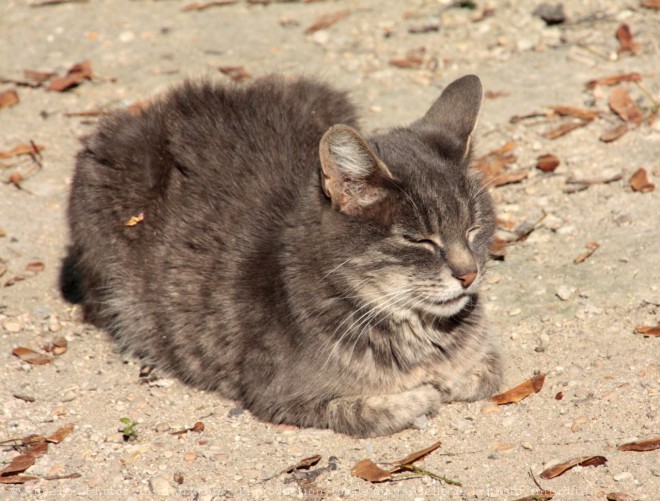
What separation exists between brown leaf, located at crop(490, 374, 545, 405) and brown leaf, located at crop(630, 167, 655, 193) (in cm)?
179

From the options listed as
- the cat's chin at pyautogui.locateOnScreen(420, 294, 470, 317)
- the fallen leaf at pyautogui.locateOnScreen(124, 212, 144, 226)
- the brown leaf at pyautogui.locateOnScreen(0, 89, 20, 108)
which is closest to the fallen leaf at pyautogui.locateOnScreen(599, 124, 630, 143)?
the cat's chin at pyautogui.locateOnScreen(420, 294, 470, 317)

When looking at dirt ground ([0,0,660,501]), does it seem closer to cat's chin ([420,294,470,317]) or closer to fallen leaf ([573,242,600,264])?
fallen leaf ([573,242,600,264])

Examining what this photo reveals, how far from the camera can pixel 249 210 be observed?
193 inches

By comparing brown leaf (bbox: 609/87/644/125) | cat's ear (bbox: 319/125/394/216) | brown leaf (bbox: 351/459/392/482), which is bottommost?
brown leaf (bbox: 351/459/392/482)

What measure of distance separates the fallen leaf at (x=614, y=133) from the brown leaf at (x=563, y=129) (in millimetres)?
201

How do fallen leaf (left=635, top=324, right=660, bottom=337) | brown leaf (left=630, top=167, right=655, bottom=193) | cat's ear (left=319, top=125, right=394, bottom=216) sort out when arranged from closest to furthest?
cat's ear (left=319, top=125, right=394, bottom=216), fallen leaf (left=635, top=324, right=660, bottom=337), brown leaf (left=630, top=167, right=655, bottom=193)

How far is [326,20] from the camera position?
8.41 metres

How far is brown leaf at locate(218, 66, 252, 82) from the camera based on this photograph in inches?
301

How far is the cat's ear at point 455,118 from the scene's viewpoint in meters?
4.52

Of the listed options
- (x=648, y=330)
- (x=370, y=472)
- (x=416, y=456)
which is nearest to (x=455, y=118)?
(x=648, y=330)

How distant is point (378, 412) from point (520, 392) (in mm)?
752

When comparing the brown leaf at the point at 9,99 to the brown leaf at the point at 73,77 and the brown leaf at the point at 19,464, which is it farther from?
the brown leaf at the point at 19,464

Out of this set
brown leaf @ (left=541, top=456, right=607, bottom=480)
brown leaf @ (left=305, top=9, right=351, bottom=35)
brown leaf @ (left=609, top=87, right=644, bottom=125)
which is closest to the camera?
brown leaf @ (left=541, top=456, right=607, bottom=480)

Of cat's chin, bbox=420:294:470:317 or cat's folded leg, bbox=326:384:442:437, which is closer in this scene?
cat's chin, bbox=420:294:470:317
